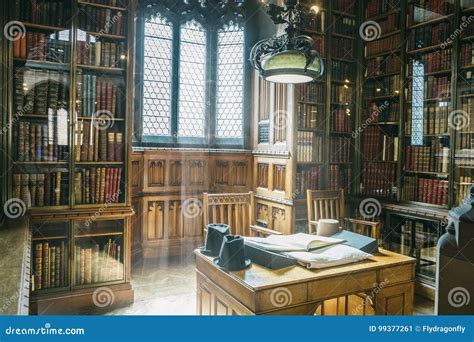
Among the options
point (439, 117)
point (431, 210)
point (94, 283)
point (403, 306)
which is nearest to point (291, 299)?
point (403, 306)

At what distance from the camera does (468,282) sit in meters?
1.16

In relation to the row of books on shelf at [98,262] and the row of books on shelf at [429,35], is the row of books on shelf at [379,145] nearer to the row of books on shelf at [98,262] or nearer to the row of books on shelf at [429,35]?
the row of books on shelf at [429,35]

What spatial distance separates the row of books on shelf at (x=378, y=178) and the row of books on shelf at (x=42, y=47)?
3163 millimetres

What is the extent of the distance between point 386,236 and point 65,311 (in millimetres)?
3032

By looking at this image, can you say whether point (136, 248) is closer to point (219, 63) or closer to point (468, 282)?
point (219, 63)

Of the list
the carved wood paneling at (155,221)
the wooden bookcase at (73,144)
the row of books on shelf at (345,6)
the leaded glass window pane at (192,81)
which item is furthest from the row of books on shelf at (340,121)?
the wooden bookcase at (73,144)

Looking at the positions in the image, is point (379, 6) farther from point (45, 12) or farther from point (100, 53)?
point (45, 12)

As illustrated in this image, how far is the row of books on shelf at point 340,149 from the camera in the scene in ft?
14.2

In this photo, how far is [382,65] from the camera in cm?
417

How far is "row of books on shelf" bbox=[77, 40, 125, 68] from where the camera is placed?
304cm

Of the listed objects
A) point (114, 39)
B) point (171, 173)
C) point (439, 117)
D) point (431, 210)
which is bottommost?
point (431, 210)

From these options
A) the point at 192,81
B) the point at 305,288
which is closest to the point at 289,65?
the point at 305,288

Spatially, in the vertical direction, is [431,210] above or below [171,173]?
below

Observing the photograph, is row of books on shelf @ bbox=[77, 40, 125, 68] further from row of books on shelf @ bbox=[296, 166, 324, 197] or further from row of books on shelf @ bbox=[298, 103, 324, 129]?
row of books on shelf @ bbox=[296, 166, 324, 197]
